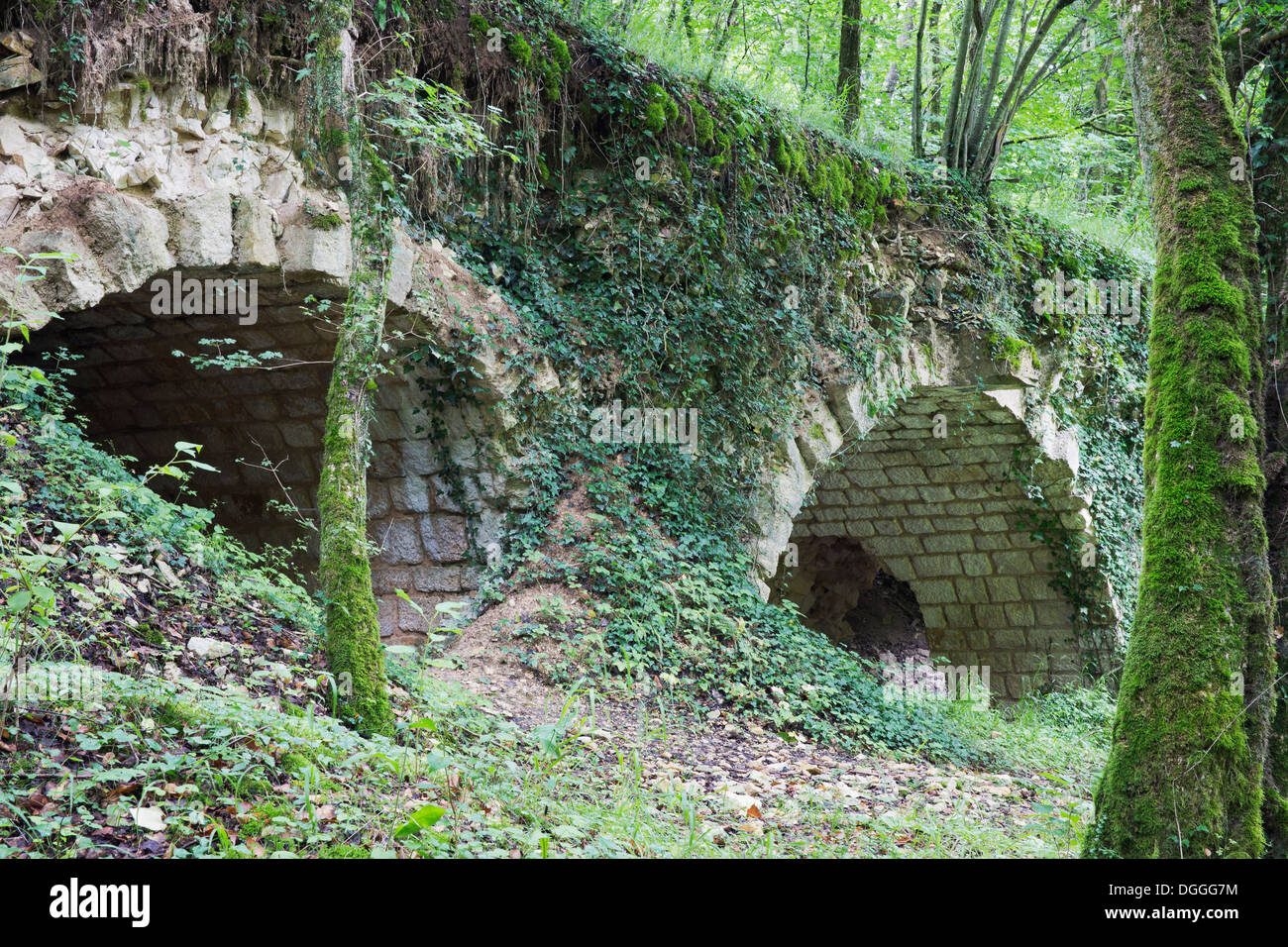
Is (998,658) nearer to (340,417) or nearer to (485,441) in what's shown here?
(485,441)

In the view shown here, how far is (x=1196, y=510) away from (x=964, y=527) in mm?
7607

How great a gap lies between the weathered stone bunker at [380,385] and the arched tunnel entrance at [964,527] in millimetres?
26

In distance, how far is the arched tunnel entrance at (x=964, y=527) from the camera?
367 inches

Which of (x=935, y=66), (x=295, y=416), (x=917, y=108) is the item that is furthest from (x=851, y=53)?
(x=295, y=416)

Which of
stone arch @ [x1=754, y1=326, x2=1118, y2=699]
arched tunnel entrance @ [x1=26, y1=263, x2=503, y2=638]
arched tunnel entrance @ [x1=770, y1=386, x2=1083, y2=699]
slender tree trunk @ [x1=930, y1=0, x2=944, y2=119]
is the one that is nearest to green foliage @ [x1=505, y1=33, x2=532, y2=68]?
arched tunnel entrance @ [x1=26, y1=263, x2=503, y2=638]

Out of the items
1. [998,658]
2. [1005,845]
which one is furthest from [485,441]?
[998,658]

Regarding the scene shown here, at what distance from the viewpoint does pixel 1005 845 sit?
11.3 ft

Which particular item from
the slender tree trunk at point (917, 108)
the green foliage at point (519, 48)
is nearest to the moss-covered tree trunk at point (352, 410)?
the green foliage at point (519, 48)

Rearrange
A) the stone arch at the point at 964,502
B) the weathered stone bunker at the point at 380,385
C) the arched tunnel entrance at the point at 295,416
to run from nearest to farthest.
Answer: the weathered stone bunker at the point at 380,385, the arched tunnel entrance at the point at 295,416, the stone arch at the point at 964,502

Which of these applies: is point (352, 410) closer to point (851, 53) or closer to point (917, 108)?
point (917, 108)

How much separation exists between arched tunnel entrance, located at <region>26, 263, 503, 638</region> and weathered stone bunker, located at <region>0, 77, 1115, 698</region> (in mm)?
14

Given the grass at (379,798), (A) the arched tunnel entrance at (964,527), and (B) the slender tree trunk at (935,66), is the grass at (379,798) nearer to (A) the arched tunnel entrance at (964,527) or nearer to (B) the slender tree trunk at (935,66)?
(A) the arched tunnel entrance at (964,527)

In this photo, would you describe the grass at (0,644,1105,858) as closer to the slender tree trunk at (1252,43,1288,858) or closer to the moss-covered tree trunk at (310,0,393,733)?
the moss-covered tree trunk at (310,0,393,733)

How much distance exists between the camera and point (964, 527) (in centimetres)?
1027
